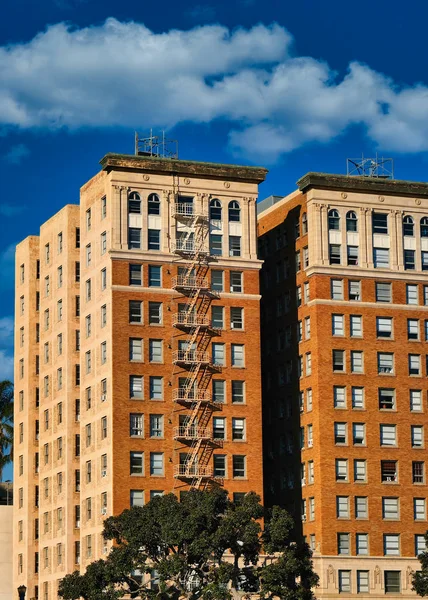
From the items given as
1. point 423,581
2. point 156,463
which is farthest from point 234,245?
point 423,581

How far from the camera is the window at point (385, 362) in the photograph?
141 m

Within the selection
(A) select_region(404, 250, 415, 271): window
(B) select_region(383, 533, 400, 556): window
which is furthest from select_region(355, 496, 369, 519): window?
(A) select_region(404, 250, 415, 271): window

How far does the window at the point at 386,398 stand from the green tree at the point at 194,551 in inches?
1065

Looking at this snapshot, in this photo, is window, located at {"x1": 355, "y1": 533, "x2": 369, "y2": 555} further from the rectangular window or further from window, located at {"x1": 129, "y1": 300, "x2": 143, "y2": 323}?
window, located at {"x1": 129, "y1": 300, "x2": 143, "y2": 323}

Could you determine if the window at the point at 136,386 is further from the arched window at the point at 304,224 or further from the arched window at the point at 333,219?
the arched window at the point at 333,219

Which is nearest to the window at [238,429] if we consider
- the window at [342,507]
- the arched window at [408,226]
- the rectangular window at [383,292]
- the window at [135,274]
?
the window at [342,507]

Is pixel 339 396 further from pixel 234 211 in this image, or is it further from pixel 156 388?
pixel 234 211

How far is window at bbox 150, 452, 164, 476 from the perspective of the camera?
13325cm

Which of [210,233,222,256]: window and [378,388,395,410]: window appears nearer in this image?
[210,233,222,256]: window

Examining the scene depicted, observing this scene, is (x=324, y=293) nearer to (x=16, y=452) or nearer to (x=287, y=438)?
(x=287, y=438)

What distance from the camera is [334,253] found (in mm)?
142000

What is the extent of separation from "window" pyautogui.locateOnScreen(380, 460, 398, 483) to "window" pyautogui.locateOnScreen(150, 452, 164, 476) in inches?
802

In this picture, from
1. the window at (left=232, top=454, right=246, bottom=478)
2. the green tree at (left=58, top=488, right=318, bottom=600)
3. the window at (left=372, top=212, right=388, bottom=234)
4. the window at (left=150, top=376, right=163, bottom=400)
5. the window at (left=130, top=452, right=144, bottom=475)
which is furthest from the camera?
the window at (left=372, top=212, right=388, bottom=234)

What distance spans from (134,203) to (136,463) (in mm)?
23441
